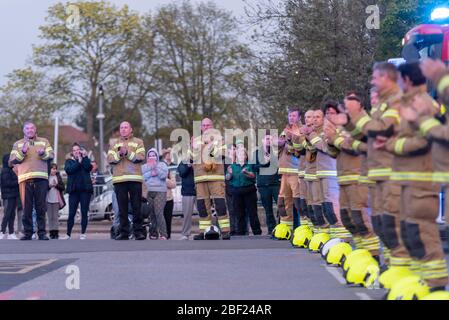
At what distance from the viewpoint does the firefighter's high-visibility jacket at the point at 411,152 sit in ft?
32.4

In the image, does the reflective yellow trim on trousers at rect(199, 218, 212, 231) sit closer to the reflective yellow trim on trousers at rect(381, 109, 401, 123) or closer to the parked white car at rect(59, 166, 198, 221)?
the parked white car at rect(59, 166, 198, 221)

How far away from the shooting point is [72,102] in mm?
62000

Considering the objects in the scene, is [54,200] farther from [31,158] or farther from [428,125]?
[428,125]

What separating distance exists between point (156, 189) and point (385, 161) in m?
12.3

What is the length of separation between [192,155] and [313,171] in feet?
18.1

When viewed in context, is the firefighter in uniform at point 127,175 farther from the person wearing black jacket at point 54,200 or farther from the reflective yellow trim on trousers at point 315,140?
the reflective yellow trim on trousers at point 315,140

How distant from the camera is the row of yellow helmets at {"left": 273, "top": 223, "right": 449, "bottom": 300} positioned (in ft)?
31.9

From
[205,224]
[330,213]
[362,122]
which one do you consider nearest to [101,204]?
[205,224]

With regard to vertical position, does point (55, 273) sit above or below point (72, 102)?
below

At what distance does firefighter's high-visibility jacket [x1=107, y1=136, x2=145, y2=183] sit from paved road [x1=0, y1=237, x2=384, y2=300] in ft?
5.22

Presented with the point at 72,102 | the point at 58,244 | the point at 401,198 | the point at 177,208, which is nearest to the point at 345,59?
the point at 177,208

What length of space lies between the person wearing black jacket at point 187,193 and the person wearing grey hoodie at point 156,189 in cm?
48

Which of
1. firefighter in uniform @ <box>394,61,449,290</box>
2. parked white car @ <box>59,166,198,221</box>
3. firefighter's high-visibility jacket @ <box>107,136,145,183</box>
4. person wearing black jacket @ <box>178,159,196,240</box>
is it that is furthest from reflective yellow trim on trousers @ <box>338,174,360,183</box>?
parked white car @ <box>59,166,198,221</box>
